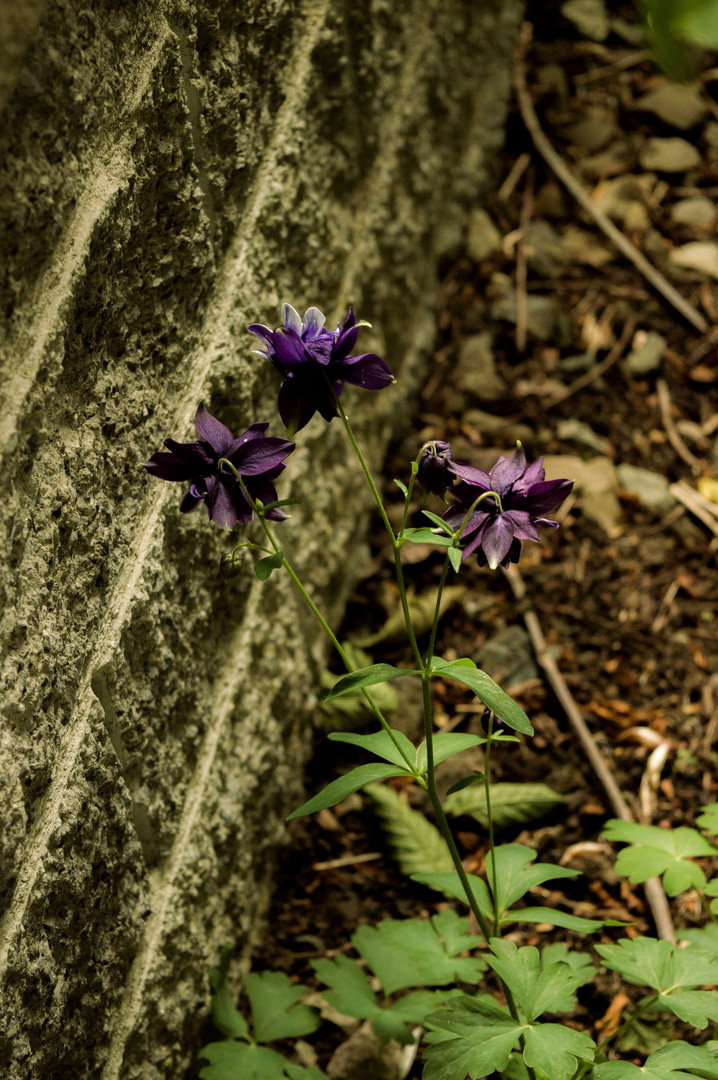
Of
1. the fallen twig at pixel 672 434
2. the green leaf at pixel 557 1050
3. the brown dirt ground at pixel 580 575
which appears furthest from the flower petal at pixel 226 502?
the fallen twig at pixel 672 434

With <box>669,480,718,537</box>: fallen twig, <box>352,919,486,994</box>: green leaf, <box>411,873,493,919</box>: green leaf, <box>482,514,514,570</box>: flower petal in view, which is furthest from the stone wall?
<box>669,480,718,537</box>: fallen twig

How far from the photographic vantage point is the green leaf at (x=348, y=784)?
105cm

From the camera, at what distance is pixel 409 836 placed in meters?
1.75

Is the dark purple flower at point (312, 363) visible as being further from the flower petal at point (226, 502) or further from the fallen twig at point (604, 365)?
the fallen twig at point (604, 365)

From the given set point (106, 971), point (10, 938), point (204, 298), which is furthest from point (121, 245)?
point (106, 971)

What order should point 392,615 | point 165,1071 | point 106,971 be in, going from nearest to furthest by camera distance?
1. point 106,971
2. point 165,1071
3. point 392,615

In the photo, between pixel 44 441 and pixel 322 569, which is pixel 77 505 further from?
pixel 322 569

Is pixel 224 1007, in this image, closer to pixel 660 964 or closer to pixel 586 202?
pixel 660 964

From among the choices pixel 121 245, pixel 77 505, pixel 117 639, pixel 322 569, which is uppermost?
pixel 121 245

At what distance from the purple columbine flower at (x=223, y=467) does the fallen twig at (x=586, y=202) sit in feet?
6.72

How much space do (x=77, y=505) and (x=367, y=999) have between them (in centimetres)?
95

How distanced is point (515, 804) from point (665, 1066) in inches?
26.8

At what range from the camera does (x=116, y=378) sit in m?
1.11

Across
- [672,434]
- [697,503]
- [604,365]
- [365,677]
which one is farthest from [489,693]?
[604,365]
